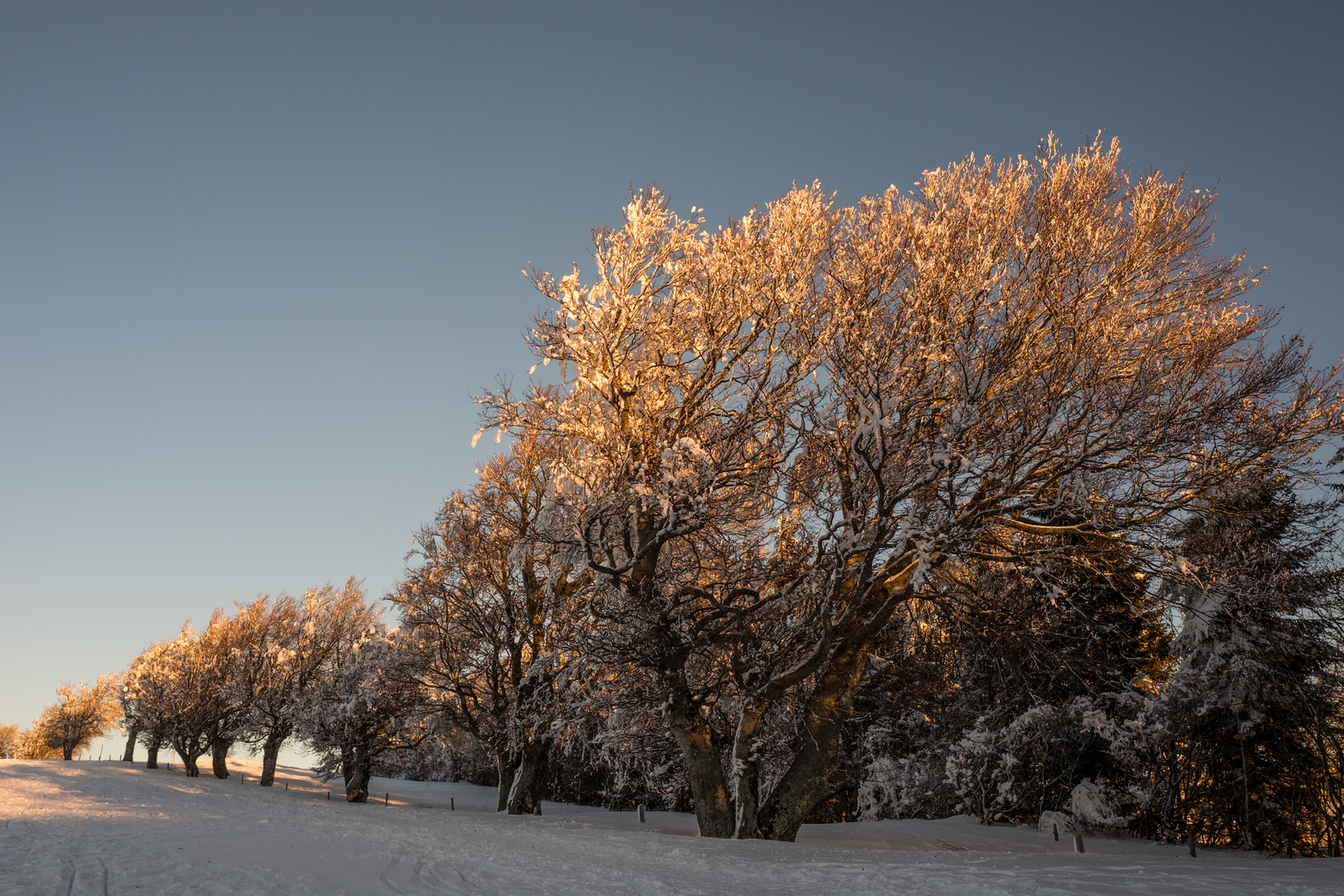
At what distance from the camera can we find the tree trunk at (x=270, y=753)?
33.1 meters

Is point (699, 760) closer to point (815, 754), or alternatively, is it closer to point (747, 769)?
point (747, 769)

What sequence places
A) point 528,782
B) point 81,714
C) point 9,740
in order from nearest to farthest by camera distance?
point 528,782 < point 81,714 < point 9,740

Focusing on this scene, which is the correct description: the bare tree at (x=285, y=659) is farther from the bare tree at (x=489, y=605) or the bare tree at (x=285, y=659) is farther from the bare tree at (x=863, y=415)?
the bare tree at (x=863, y=415)

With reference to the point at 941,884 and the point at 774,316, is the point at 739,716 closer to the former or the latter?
the point at 941,884

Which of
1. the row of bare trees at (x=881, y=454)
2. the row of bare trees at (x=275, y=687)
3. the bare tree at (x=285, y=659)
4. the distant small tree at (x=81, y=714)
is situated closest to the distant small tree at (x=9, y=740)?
the distant small tree at (x=81, y=714)

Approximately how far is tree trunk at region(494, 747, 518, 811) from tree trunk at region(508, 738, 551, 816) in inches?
55.7

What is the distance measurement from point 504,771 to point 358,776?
36.8 feet

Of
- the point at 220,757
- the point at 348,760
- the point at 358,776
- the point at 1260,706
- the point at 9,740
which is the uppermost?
the point at 1260,706

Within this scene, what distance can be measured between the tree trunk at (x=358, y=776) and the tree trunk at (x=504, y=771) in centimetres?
854

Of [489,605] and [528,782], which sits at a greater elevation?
[489,605]

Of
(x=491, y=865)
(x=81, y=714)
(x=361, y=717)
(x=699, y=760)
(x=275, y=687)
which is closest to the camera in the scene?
(x=491, y=865)

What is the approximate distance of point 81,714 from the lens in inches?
2152

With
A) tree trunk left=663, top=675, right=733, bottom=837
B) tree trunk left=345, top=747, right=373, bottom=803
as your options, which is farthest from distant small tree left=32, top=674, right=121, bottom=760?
tree trunk left=663, top=675, right=733, bottom=837

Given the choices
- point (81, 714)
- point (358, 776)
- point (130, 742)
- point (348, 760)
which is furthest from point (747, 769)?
point (81, 714)
